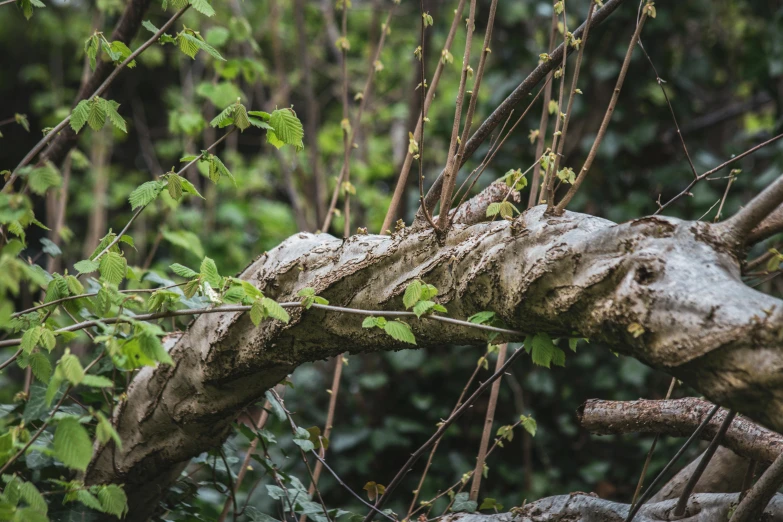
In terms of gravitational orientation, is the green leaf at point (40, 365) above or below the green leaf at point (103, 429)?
below

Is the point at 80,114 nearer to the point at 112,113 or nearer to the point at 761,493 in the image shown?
the point at 112,113

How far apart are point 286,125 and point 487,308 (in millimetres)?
441

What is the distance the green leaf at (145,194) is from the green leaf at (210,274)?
0.15 metres

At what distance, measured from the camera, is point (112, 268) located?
1.04 meters

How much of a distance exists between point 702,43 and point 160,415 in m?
3.14

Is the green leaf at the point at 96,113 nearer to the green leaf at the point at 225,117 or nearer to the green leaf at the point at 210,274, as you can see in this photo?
the green leaf at the point at 225,117

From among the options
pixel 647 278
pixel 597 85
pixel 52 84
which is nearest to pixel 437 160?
pixel 597 85

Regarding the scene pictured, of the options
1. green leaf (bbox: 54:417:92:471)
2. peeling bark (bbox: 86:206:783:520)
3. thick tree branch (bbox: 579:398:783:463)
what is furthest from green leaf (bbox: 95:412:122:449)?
thick tree branch (bbox: 579:398:783:463)

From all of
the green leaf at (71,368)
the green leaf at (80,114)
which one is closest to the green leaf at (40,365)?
the green leaf at (71,368)

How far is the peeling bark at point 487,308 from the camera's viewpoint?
69cm

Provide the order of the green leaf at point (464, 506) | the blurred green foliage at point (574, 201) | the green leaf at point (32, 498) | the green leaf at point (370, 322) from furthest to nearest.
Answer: the blurred green foliage at point (574, 201) < the green leaf at point (464, 506) < the green leaf at point (370, 322) < the green leaf at point (32, 498)

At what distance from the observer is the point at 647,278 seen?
0.75 metres

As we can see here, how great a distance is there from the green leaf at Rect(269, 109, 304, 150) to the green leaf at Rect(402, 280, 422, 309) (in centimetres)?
31

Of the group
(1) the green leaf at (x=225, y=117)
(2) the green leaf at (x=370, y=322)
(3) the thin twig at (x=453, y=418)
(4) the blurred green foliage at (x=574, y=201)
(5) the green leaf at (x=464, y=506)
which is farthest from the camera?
(4) the blurred green foliage at (x=574, y=201)
